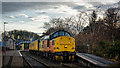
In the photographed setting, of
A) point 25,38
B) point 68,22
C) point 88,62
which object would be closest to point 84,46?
point 88,62

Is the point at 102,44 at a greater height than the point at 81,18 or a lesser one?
lesser

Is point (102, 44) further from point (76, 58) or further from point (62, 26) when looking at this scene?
point (62, 26)

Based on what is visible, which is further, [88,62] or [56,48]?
[56,48]

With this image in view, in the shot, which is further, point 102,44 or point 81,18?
point 81,18

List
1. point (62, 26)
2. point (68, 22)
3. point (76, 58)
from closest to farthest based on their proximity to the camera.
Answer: point (76, 58), point (68, 22), point (62, 26)

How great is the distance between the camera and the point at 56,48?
1623cm

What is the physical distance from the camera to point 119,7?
23234mm

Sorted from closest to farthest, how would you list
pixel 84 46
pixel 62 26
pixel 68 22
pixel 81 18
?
pixel 84 46, pixel 81 18, pixel 68 22, pixel 62 26

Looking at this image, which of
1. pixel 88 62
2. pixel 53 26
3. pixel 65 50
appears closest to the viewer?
pixel 88 62

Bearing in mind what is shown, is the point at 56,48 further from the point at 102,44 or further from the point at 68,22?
the point at 68,22

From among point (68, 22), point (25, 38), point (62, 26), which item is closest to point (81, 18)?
point (68, 22)

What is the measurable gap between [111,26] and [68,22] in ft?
70.0

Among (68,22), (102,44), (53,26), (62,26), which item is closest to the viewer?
(102,44)

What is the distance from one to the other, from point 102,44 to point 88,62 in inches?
279
